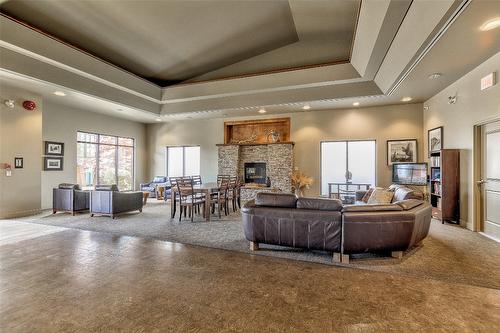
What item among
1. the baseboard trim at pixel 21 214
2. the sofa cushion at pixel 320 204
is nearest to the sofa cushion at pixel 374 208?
the sofa cushion at pixel 320 204

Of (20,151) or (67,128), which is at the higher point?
(67,128)

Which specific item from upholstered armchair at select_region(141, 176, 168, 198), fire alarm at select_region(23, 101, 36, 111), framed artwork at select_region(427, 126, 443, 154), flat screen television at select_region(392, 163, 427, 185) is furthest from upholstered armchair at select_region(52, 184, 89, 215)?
framed artwork at select_region(427, 126, 443, 154)

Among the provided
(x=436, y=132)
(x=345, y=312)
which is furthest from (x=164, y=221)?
(x=436, y=132)

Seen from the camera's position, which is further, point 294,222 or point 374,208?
point 294,222

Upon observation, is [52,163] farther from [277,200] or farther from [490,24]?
[490,24]

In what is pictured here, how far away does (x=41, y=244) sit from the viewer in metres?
4.10

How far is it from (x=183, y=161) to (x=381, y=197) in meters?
7.81

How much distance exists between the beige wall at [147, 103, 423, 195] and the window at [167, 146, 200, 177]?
295 mm

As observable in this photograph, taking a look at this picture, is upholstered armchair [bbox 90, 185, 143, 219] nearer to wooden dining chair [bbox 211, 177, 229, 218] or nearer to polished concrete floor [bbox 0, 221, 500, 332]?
wooden dining chair [bbox 211, 177, 229, 218]

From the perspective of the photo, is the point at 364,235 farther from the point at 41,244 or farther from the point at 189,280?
the point at 41,244

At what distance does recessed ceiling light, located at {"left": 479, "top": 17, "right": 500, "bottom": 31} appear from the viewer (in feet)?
10.6

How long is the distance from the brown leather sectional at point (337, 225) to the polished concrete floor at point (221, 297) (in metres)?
0.33

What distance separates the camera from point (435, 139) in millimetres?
6504

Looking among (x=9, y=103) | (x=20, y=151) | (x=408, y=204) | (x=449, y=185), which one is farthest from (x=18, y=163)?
(x=449, y=185)
